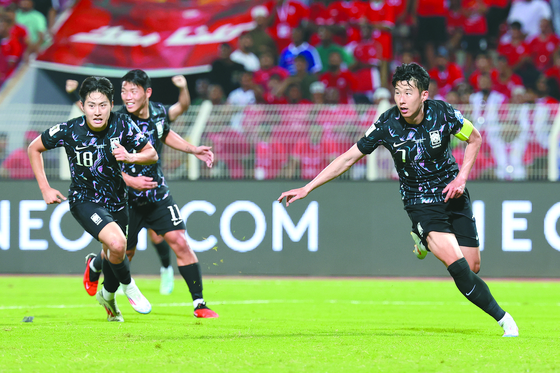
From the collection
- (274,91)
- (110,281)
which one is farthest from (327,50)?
(110,281)

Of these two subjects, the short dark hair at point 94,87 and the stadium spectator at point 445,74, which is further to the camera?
the stadium spectator at point 445,74

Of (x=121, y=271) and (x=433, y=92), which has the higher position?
(x=433, y=92)

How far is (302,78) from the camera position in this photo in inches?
575

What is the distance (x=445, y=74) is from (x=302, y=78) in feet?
9.50

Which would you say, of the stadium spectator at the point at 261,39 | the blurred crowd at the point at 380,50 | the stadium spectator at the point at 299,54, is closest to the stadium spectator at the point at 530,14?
the blurred crowd at the point at 380,50

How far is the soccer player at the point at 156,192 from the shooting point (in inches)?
279

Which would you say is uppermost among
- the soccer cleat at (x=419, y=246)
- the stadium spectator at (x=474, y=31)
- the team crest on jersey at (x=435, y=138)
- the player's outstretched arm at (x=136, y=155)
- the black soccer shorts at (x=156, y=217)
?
the stadium spectator at (x=474, y=31)

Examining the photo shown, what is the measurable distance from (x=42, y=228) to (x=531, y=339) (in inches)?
316

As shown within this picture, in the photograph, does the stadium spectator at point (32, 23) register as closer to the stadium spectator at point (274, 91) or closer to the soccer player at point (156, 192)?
the stadium spectator at point (274, 91)

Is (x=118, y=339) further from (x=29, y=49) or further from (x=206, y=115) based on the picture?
(x=29, y=49)

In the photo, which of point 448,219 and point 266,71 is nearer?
point 448,219

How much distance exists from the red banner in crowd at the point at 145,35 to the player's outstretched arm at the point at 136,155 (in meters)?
10.4

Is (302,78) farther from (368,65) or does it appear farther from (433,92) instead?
(433,92)

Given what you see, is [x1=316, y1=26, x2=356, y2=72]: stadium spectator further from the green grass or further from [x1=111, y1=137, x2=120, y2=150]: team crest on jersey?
[x1=111, y1=137, x2=120, y2=150]: team crest on jersey
